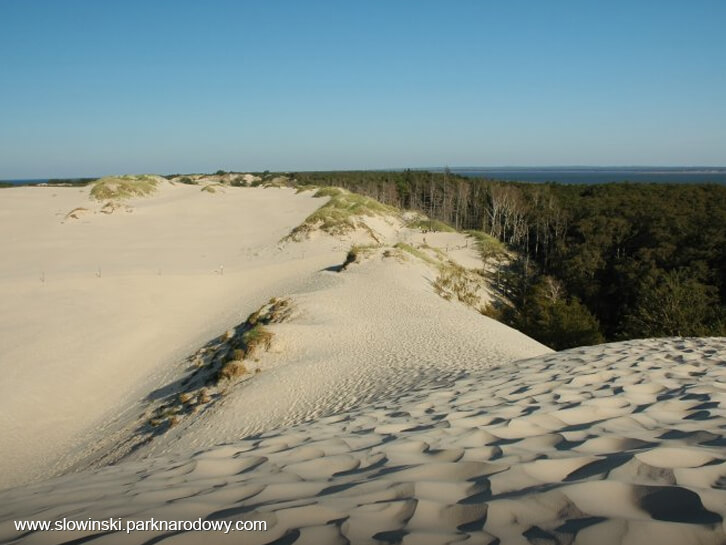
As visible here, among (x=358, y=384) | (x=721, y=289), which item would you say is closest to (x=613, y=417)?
(x=358, y=384)

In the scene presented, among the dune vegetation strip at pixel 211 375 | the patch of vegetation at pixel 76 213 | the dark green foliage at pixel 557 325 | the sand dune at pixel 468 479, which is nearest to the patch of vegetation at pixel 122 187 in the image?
the patch of vegetation at pixel 76 213

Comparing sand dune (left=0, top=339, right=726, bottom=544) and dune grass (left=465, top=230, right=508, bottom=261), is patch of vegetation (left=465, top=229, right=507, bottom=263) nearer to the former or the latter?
dune grass (left=465, top=230, right=508, bottom=261)

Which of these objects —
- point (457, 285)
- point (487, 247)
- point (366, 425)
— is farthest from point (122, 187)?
point (366, 425)

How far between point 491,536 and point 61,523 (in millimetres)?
2296

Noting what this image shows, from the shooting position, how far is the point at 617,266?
2817 cm

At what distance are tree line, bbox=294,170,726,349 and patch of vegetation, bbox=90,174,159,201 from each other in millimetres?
41468

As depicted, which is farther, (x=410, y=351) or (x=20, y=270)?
(x=20, y=270)

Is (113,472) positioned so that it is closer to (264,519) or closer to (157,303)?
(264,519)

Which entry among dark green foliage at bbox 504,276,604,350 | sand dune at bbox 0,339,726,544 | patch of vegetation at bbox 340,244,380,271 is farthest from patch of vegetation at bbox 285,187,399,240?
sand dune at bbox 0,339,726,544

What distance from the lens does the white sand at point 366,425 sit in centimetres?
205

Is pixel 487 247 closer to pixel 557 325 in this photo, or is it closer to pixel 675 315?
pixel 557 325

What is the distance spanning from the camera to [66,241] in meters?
34.3

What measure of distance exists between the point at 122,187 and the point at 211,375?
154ft

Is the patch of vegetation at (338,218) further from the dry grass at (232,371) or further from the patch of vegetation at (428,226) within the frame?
the dry grass at (232,371)
